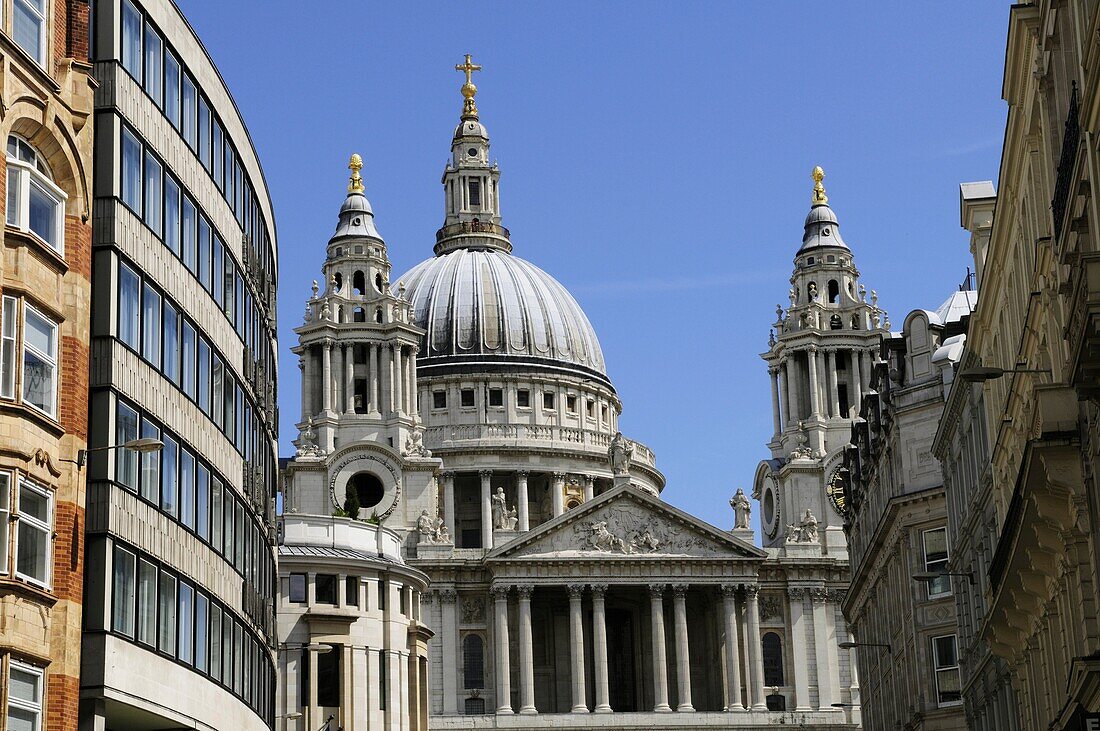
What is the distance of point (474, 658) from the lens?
429 feet

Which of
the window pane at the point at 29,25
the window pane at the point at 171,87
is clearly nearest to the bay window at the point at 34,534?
the window pane at the point at 29,25

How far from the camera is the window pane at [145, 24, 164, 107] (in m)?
41.2

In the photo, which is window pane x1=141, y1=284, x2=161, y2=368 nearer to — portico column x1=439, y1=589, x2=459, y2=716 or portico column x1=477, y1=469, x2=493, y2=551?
portico column x1=439, y1=589, x2=459, y2=716

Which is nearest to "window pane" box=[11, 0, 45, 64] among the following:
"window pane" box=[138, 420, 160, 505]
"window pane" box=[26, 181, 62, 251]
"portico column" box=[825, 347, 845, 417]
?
"window pane" box=[26, 181, 62, 251]

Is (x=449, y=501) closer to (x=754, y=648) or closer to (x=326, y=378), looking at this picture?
(x=326, y=378)

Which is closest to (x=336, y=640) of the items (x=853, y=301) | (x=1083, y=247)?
(x=1083, y=247)

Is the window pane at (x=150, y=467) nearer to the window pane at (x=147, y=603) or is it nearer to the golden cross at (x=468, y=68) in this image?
the window pane at (x=147, y=603)

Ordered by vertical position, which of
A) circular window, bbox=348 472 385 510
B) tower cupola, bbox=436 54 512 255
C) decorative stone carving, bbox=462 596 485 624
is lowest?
decorative stone carving, bbox=462 596 485 624

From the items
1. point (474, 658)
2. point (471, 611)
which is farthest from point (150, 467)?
point (474, 658)

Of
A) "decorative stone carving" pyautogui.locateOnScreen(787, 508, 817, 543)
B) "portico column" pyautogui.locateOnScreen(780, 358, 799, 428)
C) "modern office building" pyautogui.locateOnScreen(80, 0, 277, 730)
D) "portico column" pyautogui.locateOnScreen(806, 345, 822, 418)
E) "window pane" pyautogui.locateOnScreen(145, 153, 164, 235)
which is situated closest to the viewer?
"modern office building" pyautogui.locateOnScreen(80, 0, 277, 730)

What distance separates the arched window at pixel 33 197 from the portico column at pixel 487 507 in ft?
353

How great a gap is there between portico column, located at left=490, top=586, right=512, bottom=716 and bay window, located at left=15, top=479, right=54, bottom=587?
9434cm

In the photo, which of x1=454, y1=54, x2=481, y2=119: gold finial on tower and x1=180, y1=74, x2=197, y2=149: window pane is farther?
x1=454, y1=54, x2=481, y2=119: gold finial on tower

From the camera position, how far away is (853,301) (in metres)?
143
